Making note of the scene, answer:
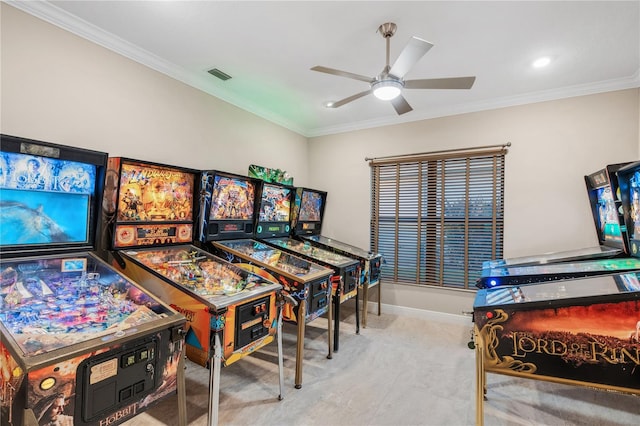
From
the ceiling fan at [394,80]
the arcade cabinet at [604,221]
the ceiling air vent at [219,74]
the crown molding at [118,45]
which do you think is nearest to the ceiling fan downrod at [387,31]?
the ceiling fan at [394,80]

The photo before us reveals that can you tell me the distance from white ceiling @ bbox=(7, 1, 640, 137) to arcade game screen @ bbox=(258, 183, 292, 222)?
3.79 ft

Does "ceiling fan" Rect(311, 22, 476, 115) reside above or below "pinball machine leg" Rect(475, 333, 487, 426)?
above

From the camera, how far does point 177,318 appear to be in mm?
1502

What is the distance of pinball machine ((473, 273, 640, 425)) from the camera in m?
1.41

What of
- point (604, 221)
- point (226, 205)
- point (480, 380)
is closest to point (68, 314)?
point (226, 205)

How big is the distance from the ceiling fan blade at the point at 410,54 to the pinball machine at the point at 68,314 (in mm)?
2004

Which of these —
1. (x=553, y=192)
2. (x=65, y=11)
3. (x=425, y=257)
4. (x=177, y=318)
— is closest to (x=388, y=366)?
(x=425, y=257)

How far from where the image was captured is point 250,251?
9.26 feet

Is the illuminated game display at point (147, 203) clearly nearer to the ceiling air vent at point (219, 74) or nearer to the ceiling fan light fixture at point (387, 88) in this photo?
the ceiling air vent at point (219, 74)

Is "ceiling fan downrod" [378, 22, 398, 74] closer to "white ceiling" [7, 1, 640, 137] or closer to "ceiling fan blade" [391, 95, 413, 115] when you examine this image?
"white ceiling" [7, 1, 640, 137]

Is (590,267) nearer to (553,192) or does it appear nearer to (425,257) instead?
(553,192)

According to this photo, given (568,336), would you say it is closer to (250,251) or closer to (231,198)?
(250,251)

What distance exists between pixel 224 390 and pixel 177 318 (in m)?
1.20

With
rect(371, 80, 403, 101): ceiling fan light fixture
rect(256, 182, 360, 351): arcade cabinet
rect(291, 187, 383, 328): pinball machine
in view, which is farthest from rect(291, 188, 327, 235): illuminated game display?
rect(371, 80, 403, 101): ceiling fan light fixture
